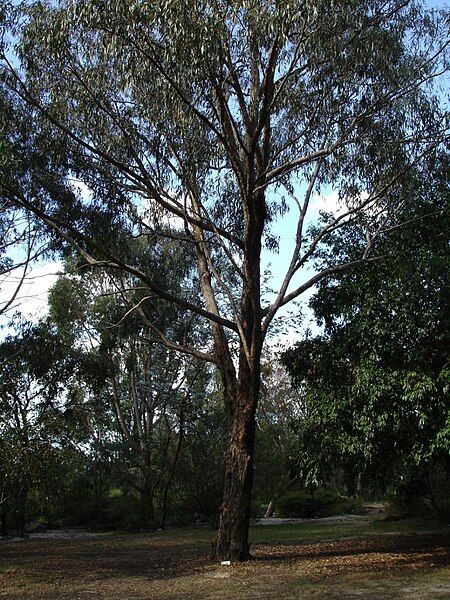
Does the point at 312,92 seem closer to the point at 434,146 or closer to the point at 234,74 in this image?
the point at 234,74

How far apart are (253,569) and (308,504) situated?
13765mm

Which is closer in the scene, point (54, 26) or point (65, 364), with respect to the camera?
point (54, 26)

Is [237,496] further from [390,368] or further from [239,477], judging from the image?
[390,368]

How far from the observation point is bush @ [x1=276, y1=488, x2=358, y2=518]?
22.4m

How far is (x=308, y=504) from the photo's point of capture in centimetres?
2252

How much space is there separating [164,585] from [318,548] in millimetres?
4336

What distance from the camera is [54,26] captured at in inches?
368

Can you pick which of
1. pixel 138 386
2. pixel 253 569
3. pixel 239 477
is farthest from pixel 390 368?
pixel 138 386

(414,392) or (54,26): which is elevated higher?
(54,26)

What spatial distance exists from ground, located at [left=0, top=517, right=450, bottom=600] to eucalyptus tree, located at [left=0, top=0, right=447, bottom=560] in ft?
3.73

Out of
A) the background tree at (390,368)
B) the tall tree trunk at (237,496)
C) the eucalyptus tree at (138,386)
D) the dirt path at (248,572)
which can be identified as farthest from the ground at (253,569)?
the eucalyptus tree at (138,386)

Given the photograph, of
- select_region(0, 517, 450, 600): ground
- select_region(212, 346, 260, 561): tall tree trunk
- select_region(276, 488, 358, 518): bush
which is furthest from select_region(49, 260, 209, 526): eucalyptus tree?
select_region(212, 346, 260, 561): tall tree trunk

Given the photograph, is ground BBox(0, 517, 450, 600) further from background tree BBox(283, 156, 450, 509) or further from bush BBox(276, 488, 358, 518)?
bush BBox(276, 488, 358, 518)

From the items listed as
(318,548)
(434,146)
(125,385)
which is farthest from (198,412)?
(434,146)
